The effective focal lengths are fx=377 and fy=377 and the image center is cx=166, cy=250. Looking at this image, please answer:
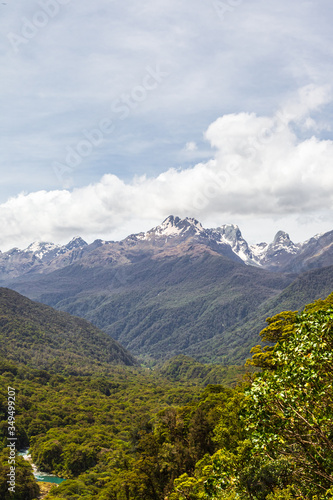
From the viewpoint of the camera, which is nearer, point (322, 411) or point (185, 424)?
point (322, 411)

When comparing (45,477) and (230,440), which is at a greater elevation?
(230,440)

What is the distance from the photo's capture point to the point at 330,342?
50.7 feet

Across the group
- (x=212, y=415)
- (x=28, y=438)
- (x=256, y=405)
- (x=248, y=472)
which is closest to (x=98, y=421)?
(x=28, y=438)

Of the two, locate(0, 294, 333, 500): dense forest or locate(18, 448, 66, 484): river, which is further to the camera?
locate(18, 448, 66, 484): river

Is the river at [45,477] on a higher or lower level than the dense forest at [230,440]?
lower

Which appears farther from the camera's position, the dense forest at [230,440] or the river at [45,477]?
the river at [45,477]

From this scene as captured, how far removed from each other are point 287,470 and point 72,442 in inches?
6031

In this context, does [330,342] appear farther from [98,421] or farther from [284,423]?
[98,421]

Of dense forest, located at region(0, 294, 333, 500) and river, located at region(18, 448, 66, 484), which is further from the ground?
dense forest, located at region(0, 294, 333, 500)

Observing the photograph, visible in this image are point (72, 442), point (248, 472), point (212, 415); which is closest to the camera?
point (248, 472)

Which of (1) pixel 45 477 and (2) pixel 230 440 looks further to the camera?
(1) pixel 45 477

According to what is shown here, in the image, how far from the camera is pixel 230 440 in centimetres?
5531

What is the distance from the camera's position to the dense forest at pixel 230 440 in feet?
51.3

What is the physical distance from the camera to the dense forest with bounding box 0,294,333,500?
51.3 feet
